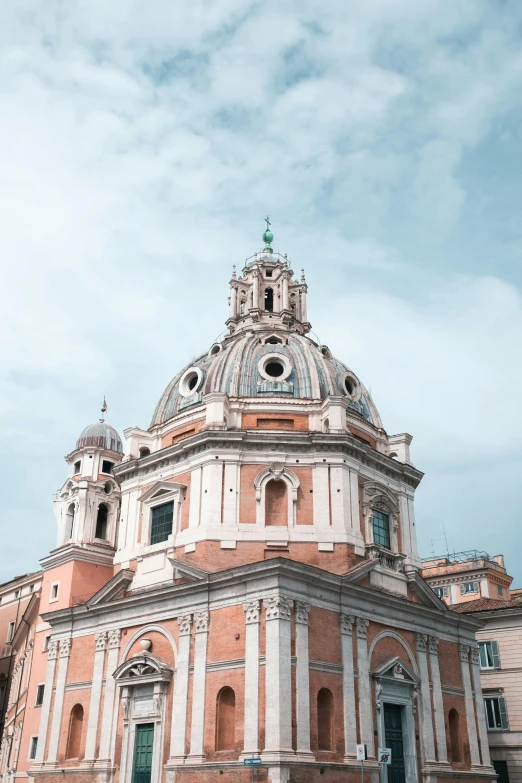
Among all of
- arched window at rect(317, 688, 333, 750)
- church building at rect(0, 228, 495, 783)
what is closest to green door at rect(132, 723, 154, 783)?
church building at rect(0, 228, 495, 783)

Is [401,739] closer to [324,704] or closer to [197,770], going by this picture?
[324,704]

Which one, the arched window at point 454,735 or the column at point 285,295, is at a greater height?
the column at point 285,295

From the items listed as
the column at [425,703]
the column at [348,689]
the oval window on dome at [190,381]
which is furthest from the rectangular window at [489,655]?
the oval window on dome at [190,381]

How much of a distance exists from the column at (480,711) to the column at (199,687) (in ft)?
46.0

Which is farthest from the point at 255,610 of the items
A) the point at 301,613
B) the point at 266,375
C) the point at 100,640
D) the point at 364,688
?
the point at 266,375

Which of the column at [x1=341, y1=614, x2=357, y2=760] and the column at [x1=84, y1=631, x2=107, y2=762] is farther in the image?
the column at [x1=84, y1=631, x2=107, y2=762]

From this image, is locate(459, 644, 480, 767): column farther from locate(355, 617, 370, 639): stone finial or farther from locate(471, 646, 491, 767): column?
locate(355, 617, 370, 639): stone finial

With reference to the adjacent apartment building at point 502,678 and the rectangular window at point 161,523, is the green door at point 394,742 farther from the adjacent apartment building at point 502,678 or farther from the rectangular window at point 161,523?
the rectangular window at point 161,523

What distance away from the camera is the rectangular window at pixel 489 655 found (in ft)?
146

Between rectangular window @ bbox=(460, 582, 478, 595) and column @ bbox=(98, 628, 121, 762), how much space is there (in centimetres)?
3034

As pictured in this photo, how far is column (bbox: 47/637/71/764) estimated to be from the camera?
35.4 metres

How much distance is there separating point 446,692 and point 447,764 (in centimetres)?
300

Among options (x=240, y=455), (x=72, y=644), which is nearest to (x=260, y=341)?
(x=240, y=455)

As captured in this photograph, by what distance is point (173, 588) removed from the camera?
33.2 m
